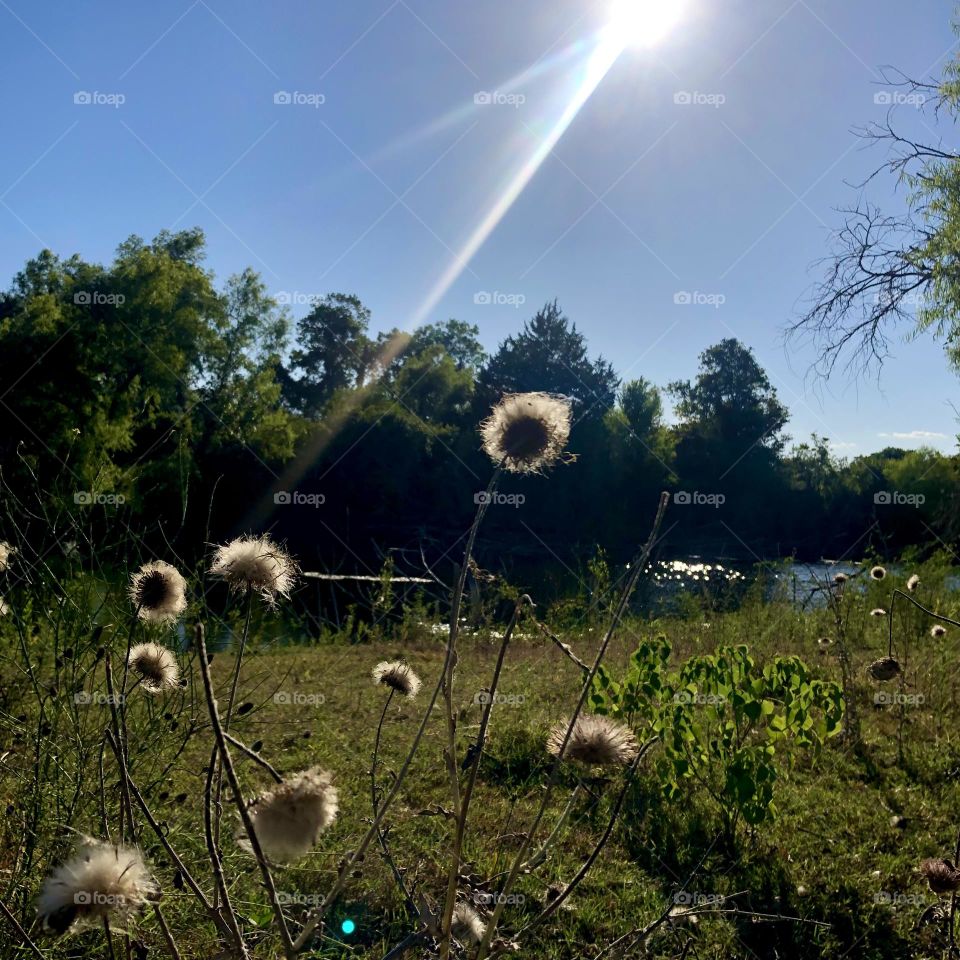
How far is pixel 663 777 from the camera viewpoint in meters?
3.49

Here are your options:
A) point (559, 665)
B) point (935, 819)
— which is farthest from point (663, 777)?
point (559, 665)

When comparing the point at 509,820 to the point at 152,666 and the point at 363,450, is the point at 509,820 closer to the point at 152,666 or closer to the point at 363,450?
the point at 152,666

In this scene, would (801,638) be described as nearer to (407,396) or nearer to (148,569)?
(148,569)

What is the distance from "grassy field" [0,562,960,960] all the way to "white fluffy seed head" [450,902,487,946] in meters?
0.10

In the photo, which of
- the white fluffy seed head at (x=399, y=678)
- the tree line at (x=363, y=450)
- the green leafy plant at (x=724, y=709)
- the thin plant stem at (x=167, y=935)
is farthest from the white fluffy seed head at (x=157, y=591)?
the tree line at (x=363, y=450)

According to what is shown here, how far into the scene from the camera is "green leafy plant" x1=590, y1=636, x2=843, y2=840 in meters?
3.17

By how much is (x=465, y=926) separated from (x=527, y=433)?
3.22ft

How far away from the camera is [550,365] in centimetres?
4697

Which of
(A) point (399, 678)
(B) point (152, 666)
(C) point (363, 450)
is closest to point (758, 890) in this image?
(A) point (399, 678)

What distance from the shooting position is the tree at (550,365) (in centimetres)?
4428

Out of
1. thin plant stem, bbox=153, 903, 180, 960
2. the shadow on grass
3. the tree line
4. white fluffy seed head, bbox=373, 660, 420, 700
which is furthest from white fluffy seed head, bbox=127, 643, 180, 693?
the tree line

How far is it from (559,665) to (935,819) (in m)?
3.53

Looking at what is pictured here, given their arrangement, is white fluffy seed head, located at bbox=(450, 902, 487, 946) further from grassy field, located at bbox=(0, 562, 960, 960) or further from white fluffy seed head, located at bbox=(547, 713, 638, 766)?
white fluffy seed head, located at bbox=(547, 713, 638, 766)

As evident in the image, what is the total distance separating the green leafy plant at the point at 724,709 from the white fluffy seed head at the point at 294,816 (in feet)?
8.32
